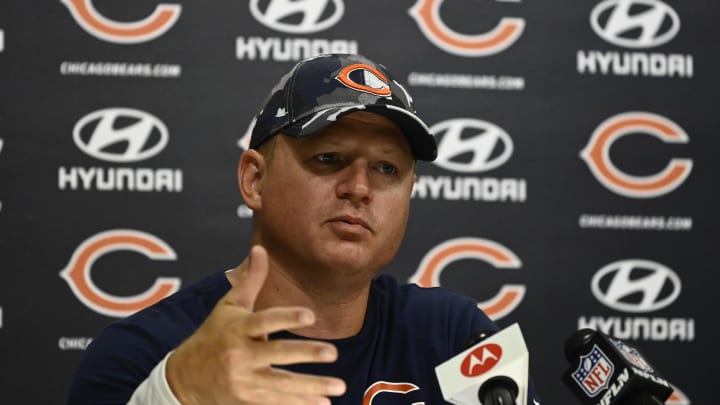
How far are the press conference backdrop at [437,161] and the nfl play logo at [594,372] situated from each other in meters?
1.50

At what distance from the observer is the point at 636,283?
2.63m

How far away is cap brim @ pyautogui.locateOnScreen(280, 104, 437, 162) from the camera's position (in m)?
1.28

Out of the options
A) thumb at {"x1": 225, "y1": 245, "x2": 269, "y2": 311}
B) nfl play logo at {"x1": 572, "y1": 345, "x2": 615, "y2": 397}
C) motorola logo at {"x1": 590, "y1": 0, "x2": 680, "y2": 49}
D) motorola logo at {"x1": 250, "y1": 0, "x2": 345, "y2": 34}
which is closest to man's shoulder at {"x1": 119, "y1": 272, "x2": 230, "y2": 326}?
thumb at {"x1": 225, "y1": 245, "x2": 269, "y2": 311}

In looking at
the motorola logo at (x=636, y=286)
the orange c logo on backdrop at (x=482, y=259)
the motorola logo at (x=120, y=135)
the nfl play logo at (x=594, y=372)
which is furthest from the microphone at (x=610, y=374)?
the motorola logo at (x=120, y=135)

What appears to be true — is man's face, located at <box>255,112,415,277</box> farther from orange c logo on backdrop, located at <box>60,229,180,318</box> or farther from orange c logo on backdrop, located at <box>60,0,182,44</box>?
orange c logo on backdrop, located at <box>60,0,182,44</box>

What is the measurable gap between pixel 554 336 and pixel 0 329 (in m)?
1.64

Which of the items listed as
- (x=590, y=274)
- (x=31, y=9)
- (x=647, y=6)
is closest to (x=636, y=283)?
(x=590, y=274)

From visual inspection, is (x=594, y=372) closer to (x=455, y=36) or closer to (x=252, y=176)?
(x=252, y=176)

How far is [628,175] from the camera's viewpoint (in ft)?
8.77

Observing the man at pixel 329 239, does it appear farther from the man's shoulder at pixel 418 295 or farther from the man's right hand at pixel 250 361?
the man's right hand at pixel 250 361

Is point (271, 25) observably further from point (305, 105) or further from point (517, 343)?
point (517, 343)

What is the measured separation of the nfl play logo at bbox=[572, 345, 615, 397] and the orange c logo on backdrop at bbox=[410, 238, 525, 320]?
150 centimetres

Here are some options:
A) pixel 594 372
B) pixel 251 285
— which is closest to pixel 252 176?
pixel 251 285

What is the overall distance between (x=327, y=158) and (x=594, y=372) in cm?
52
